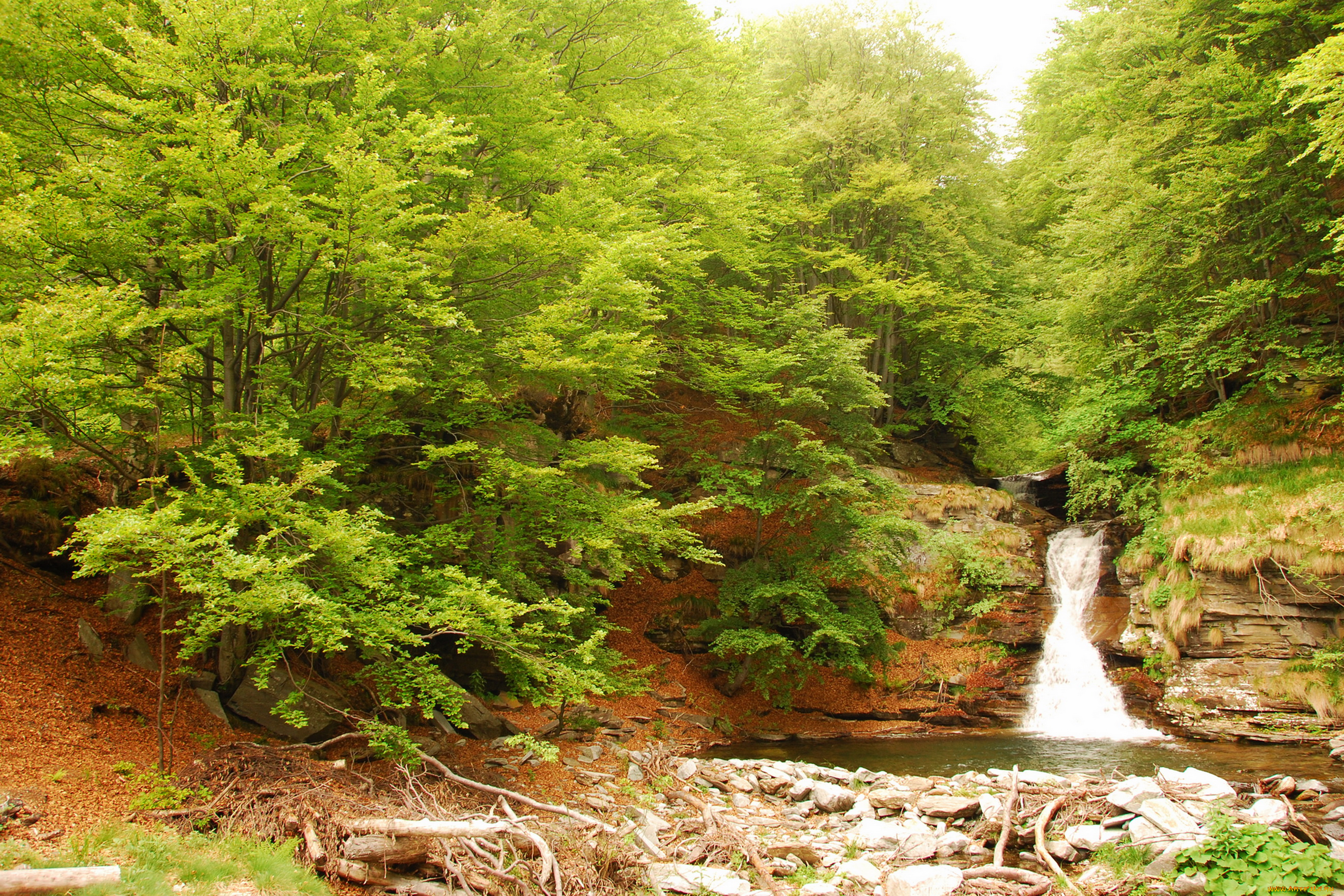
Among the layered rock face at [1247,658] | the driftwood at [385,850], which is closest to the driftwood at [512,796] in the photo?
the driftwood at [385,850]

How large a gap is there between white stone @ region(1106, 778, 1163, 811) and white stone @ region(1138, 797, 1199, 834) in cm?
→ 8

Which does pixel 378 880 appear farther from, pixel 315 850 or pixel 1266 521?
pixel 1266 521

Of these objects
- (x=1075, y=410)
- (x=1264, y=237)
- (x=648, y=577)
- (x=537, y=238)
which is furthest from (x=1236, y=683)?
(x=537, y=238)

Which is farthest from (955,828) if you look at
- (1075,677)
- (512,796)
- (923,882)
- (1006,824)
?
(1075,677)

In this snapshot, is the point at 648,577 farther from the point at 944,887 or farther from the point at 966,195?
the point at 966,195

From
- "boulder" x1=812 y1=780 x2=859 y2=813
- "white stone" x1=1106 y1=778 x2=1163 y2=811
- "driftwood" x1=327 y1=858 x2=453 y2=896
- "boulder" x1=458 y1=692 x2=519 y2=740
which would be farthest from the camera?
"boulder" x1=458 y1=692 x2=519 y2=740

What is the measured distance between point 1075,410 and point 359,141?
623 inches

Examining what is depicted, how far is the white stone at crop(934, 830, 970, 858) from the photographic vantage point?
632 cm

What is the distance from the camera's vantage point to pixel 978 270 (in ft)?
64.2

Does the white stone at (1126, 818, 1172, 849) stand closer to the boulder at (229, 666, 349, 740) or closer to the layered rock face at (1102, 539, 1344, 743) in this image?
the layered rock face at (1102, 539, 1344, 743)

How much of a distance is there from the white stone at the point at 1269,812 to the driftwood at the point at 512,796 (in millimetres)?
5551

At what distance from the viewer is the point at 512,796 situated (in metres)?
5.80

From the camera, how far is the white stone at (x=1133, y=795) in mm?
6546

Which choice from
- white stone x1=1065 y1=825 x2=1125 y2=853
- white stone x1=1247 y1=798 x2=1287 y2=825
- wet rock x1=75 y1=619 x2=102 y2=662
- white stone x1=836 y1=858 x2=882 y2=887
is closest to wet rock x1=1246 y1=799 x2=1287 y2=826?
white stone x1=1247 y1=798 x2=1287 y2=825
